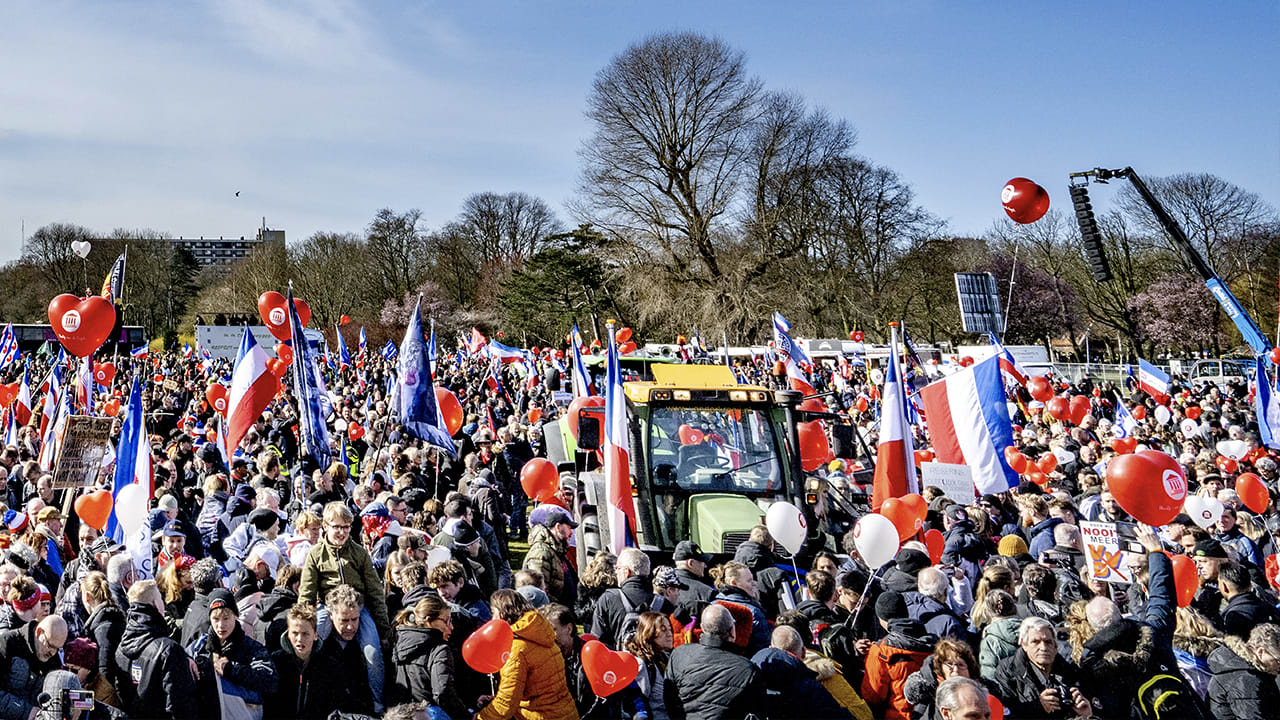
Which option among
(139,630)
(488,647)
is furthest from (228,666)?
(488,647)

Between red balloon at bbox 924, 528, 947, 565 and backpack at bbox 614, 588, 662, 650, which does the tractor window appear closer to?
red balloon at bbox 924, 528, 947, 565

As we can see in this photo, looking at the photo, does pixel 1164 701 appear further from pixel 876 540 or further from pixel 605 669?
pixel 605 669

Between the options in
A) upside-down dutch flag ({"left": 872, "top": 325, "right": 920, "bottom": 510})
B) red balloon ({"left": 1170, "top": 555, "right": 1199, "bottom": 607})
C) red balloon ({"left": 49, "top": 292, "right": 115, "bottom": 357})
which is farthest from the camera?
red balloon ({"left": 49, "top": 292, "right": 115, "bottom": 357})

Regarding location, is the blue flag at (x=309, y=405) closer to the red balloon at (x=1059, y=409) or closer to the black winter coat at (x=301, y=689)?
the black winter coat at (x=301, y=689)

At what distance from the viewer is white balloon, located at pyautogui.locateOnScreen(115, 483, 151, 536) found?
24.6 feet

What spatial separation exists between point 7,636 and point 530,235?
6178 cm

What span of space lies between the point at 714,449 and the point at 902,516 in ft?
6.74

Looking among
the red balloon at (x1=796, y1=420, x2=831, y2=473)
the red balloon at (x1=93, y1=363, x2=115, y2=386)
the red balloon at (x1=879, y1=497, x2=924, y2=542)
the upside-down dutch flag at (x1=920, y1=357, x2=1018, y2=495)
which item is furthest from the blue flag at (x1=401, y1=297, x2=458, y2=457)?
the red balloon at (x1=93, y1=363, x2=115, y2=386)

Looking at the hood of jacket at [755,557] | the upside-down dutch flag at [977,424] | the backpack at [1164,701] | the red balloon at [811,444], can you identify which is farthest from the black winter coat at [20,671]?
the upside-down dutch flag at [977,424]

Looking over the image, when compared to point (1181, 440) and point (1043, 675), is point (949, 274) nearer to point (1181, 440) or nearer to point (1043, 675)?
point (1181, 440)

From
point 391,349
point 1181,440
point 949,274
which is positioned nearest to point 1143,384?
point 1181,440

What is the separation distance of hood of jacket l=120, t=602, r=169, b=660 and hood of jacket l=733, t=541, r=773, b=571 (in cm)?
362

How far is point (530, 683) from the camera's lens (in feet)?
16.1

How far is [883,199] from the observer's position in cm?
4262
